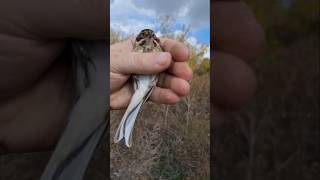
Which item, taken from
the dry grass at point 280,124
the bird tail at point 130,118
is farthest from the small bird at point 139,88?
the dry grass at point 280,124

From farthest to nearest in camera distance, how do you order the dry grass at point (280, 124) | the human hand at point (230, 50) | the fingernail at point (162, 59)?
1. the dry grass at point (280, 124)
2. the human hand at point (230, 50)
3. the fingernail at point (162, 59)

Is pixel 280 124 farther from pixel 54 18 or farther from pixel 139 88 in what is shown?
pixel 54 18

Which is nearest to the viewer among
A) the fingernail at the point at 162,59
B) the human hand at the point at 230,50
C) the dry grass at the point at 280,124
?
the fingernail at the point at 162,59

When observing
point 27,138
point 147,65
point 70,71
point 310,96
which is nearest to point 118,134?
point 147,65

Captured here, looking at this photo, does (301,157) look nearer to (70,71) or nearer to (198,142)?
(198,142)

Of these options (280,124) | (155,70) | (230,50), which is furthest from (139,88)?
(280,124)

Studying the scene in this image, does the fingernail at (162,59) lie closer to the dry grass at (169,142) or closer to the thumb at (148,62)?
the thumb at (148,62)
